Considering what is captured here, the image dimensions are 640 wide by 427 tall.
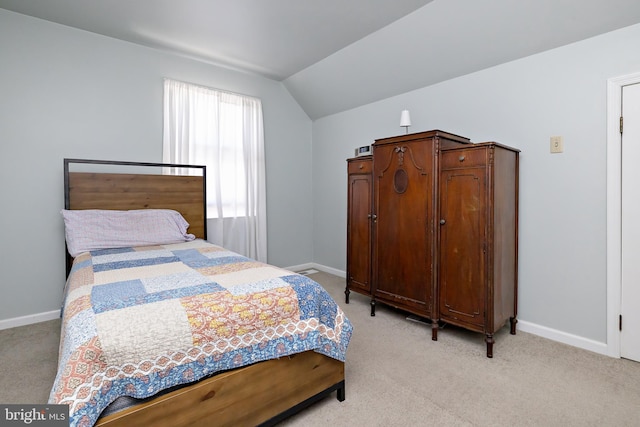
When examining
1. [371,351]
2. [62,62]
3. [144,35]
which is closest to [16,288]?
[62,62]

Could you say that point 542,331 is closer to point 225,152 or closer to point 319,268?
point 319,268

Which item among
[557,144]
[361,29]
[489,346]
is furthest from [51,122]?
[557,144]

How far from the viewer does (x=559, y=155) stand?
7.77 ft

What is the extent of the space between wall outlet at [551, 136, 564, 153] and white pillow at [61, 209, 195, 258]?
10.4 feet

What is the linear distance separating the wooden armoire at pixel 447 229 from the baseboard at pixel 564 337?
120 millimetres

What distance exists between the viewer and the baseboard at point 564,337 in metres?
2.19

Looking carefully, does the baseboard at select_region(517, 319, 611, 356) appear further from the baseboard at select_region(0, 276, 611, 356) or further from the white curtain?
the white curtain

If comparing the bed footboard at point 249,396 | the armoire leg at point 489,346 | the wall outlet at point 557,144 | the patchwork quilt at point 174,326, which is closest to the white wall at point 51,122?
the patchwork quilt at point 174,326

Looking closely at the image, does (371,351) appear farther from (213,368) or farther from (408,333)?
(213,368)

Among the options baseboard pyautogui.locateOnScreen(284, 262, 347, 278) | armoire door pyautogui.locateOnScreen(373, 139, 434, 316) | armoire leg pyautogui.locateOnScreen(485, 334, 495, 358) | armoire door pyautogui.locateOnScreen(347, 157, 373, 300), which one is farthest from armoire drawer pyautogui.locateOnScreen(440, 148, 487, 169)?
baseboard pyautogui.locateOnScreen(284, 262, 347, 278)

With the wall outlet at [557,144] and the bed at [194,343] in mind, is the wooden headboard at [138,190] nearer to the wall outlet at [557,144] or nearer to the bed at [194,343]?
the bed at [194,343]

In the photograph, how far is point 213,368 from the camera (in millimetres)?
1244

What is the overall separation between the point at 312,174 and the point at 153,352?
3702 millimetres

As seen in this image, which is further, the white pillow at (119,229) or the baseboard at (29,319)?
the baseboard at (29,319)
